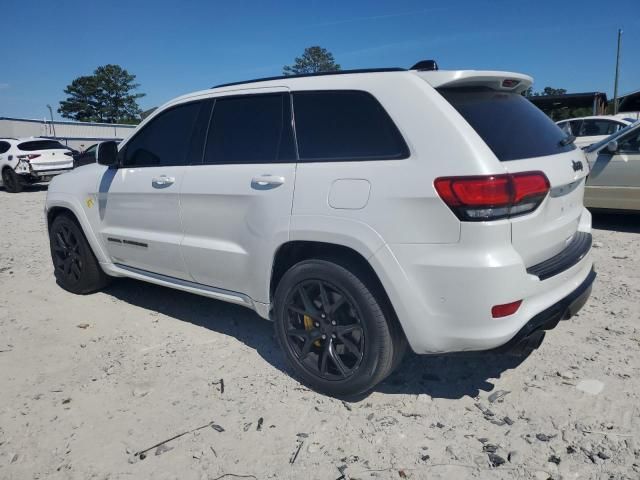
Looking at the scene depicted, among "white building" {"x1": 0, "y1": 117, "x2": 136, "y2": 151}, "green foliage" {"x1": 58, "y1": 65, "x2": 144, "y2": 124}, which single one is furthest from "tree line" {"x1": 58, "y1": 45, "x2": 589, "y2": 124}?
"white building" {"x1": 0, "y1": 117, "x2": 136, "y2": 151}

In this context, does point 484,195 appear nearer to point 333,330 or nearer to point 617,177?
point 333,330

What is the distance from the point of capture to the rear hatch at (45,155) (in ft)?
50.0

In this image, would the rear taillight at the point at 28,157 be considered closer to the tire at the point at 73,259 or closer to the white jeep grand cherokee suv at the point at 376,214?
the tire at the point at 73,259

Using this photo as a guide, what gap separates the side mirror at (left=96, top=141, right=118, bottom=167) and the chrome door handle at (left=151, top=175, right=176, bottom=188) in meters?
0.58

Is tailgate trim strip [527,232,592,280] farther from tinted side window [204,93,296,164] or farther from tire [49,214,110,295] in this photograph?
tire [49,214,110,295]

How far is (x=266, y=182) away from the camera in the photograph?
309 centimetres

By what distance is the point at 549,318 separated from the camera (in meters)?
2.59

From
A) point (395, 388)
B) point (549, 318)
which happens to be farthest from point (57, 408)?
point (549, 318)

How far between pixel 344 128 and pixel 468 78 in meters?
0.71

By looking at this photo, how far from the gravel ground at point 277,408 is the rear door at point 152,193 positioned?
599 mm

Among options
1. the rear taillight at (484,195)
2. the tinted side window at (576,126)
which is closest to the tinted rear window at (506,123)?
the rear taillight at (484,195)

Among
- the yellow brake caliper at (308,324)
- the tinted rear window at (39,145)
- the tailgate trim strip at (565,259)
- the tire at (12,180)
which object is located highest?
the tinted rear window at (39,145)

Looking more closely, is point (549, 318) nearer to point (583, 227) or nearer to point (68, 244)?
point (583, 227)

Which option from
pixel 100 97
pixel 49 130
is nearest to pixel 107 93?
pixel 100 97
